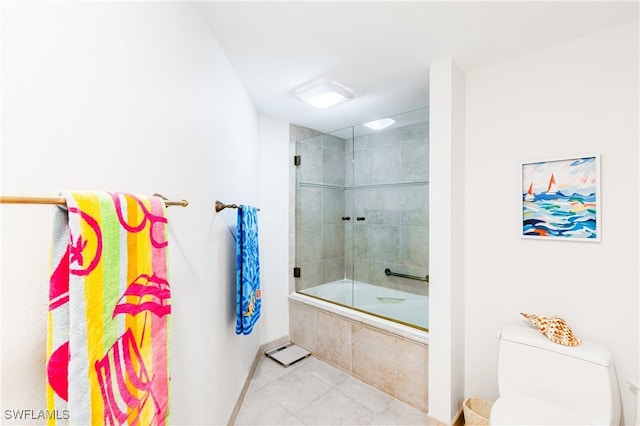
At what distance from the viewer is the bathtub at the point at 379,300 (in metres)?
2.26

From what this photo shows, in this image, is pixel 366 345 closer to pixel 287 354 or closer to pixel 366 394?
pixel 366 394

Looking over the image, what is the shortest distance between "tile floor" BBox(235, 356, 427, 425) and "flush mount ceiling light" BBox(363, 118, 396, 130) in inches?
92.0

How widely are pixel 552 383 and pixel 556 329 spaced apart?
10.9 inches

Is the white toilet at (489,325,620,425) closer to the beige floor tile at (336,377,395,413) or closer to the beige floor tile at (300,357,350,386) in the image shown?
the beige floor tile at (336,377,395,413)

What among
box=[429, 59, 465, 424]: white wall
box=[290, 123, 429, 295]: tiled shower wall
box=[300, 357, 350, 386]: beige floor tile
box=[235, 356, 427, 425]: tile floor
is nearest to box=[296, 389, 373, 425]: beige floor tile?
box=[235, 356, 427, 425]: tile floor

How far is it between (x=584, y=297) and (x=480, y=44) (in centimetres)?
155

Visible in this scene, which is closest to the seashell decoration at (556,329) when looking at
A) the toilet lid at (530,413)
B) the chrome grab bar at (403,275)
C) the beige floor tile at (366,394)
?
the toilet lid at (530,413)

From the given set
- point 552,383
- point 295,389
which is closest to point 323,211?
point 295,389

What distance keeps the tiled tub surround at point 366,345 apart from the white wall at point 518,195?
348 mm

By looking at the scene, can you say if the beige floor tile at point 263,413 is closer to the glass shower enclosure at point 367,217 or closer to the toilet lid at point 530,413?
the glass shower enclosure at point 367,217

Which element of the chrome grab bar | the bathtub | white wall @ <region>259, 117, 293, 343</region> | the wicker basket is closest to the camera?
the wicker basket

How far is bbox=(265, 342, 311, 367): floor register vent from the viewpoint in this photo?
2.64m

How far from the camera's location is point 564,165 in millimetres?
1616

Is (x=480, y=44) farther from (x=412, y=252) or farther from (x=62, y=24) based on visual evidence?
(x=62, y=24)
